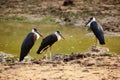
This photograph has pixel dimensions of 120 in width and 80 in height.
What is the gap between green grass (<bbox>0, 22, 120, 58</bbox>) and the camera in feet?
56.4

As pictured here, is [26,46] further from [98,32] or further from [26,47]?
[98,32]

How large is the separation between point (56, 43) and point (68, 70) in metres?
8.18

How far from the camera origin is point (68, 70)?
10.6 metres

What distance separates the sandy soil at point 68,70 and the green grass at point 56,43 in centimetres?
412

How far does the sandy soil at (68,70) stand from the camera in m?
9.87

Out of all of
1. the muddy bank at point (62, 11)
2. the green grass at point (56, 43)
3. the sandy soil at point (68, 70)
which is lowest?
the sandy soil at point (68, 70)

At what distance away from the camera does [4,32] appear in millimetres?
23734

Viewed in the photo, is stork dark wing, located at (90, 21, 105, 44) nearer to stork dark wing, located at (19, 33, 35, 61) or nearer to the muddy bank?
stork dark wing, located at (19, 33, 35, 61)

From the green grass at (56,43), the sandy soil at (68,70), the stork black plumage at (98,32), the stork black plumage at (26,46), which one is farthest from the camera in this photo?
the green grass at (56,43)

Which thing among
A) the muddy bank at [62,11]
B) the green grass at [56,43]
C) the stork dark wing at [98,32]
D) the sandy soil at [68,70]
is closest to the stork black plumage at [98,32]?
the stork dark wing at [98,32]

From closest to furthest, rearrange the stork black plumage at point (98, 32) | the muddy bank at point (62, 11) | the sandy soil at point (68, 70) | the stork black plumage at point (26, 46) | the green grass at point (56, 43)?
the sandy soil at point (68, 70), the stork black plumage at point (26, 46), the stork black plumage at point (98, 32), the green grass at point (56, 43), the muddy bank at point (62, 11)

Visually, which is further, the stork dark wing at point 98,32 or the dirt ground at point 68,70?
the stork dark wing at point 98,32

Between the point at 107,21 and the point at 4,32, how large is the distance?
275 inches

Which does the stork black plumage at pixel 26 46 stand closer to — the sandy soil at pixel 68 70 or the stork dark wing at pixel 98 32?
the sandy soil at pixel 68 70
